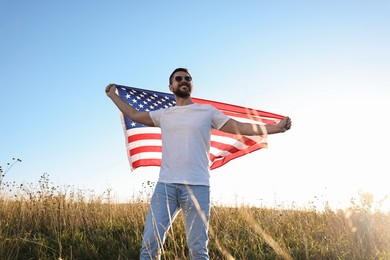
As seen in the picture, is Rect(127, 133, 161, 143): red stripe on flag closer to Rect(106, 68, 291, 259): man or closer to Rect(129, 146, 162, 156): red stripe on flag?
Rect(129, 146, 162, 156): red stripe on flag

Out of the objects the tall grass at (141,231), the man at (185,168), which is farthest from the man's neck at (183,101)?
the tall grass at (141,231)

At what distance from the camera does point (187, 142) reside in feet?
12.4

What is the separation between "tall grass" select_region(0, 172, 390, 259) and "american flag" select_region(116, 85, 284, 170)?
1.11 meters

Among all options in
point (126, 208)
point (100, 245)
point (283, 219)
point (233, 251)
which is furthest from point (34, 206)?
point (283, 219)

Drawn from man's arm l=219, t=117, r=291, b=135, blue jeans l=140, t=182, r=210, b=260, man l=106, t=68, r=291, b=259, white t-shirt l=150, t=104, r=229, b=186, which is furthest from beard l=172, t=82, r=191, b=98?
blue jeans l=140, t=182, r=210, b=260

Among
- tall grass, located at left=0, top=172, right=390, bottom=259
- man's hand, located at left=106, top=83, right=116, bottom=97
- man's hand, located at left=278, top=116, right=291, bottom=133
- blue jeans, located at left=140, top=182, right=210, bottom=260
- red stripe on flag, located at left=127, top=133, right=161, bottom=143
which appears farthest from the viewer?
red stripe on flag, located at left=127, top=133, right=161, bottom=143

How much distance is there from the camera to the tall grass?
5.77 m

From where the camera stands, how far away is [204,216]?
356 centimetres

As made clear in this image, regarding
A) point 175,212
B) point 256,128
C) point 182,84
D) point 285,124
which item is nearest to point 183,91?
point 182,84

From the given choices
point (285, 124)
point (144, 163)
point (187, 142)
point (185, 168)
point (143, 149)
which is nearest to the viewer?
point (185, 168)

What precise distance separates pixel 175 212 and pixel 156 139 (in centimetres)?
333

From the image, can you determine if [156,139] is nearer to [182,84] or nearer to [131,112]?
[131,112]

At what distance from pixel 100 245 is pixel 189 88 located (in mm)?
3559

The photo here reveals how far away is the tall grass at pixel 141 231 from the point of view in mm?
5766
